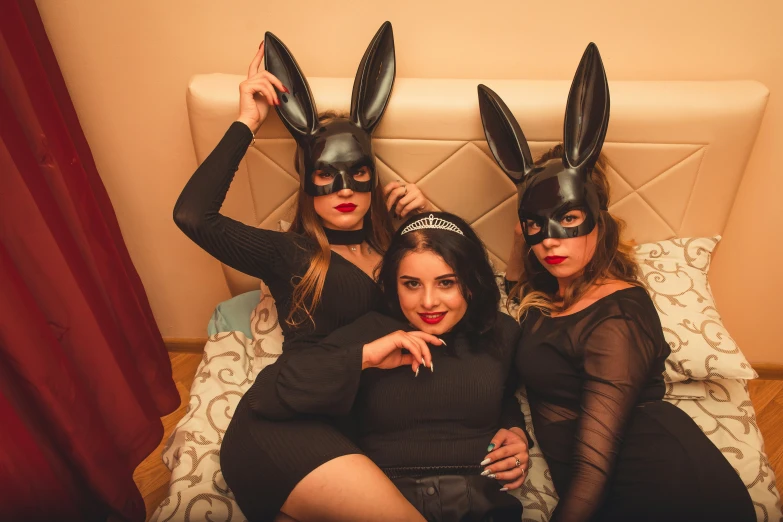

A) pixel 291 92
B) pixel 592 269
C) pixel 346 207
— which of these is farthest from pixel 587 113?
pixel 291 92

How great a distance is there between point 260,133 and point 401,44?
481mm

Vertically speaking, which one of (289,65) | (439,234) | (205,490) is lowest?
(205,490)

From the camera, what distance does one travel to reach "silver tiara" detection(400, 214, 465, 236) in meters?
1.28

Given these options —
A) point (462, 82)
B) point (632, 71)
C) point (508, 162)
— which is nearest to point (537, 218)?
point (508, 162)

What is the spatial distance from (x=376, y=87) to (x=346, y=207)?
341 mm

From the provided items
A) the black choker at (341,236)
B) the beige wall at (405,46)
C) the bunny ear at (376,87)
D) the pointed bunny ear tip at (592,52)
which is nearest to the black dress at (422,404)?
the black choker at (341,236)

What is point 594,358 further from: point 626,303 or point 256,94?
point 256,94

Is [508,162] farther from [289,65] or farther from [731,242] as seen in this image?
[731,242]

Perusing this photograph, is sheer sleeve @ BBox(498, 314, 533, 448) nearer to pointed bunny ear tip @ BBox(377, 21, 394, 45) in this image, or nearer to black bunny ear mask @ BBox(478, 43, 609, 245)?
black bunny ear mask @ BBox(478, 43, 609, 245)

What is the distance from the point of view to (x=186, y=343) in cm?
219

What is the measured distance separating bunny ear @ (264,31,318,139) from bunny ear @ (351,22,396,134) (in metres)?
0.12

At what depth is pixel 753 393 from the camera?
1973mm

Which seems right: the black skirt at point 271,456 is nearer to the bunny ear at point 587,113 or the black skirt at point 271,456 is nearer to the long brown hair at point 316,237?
the long brown hair at point 316,237

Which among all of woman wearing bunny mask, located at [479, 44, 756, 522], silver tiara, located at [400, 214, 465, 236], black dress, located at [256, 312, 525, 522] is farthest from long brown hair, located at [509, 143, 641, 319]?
silver tiara, located at [400, 214, 465, 236]
